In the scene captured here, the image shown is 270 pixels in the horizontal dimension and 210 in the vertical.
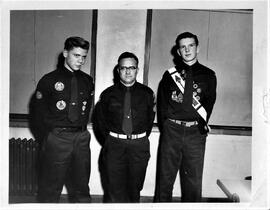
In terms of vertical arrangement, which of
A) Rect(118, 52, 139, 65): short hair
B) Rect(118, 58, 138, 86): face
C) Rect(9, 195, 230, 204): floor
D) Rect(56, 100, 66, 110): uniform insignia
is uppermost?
Rect(118, 52, 139, 65): short hair

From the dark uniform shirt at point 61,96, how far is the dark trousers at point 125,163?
122 mm

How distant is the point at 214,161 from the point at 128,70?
14.5 inches

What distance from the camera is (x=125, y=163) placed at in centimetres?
107

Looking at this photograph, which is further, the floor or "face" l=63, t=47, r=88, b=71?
"face" l=63, t=47, r=88, b=71

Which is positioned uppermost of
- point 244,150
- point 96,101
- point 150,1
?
point 150,1

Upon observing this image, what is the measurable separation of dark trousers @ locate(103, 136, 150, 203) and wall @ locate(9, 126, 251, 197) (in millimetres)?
22

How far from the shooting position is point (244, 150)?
952 mm

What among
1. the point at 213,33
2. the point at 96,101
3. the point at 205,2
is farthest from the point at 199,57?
the point at 96,101

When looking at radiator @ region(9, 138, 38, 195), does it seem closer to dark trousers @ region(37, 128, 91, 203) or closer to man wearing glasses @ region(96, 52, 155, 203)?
dark trousers @ region(37, 128, 91, 203)

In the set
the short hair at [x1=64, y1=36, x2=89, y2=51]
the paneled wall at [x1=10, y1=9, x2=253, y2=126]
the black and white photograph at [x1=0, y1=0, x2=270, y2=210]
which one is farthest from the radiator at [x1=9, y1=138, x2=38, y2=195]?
the short hair at [x1=64, y1=36, x2=89, y2=51]

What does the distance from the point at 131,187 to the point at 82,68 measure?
0.39 meters

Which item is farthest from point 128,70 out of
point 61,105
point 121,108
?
point 61,105

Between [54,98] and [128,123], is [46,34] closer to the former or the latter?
[54,98]

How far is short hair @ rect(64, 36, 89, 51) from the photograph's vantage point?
1.02m
